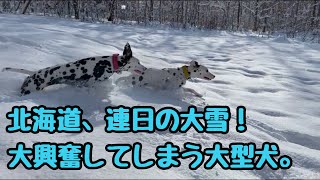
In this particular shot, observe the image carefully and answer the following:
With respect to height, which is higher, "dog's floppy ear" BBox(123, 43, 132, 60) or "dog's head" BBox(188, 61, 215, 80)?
"dog's floppy ear" BBox(123, 43, 132, 60)

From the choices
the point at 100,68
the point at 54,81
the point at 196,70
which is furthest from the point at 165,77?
the point at 54,81

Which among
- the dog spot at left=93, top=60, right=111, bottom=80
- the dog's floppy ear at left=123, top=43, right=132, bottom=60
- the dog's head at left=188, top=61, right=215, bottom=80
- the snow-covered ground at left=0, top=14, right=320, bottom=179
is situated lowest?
the snow-covered ground at left=0, top=14, right=320, bottom=179

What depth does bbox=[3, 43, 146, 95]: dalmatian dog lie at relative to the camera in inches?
133

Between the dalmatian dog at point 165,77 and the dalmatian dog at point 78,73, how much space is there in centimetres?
33

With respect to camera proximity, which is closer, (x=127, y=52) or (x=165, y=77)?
(x=127, y=52)

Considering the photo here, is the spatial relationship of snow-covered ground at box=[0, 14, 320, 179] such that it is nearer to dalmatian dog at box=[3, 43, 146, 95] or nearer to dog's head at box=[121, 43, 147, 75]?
dalmatian dog at box=[3, 43, 146, 95]

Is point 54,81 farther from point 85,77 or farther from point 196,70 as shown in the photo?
point 196,70

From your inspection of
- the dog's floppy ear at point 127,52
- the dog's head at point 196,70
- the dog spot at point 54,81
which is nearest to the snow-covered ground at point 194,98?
the dog spot at point 54,81

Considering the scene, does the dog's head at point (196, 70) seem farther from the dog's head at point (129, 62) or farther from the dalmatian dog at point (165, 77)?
the dog's head at point (129, 62)

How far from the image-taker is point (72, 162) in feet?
6.00

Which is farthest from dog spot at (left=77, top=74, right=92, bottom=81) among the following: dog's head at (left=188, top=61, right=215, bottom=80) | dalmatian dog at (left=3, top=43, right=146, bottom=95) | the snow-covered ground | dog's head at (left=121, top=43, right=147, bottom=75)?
dog's head at (left=188, top=61, right=215, bottom=80)

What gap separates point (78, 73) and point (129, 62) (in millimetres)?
590

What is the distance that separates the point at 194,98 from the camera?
3777 millimetres

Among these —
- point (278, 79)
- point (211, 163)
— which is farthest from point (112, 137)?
Answer: point (278, 79)
